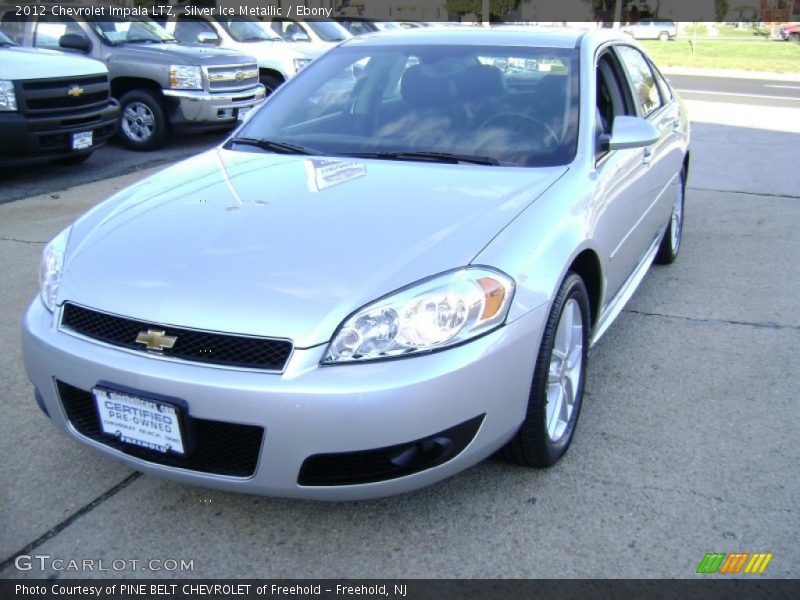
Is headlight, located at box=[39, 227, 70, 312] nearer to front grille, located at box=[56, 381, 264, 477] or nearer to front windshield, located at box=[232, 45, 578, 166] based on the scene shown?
front grille, located at box=[56, 381, 264, 477]

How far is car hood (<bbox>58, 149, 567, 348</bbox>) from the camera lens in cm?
237

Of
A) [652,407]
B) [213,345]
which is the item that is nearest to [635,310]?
[652,407]

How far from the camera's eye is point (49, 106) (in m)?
7.53

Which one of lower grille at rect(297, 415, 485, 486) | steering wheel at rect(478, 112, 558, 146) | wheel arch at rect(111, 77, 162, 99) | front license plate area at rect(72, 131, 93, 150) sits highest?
steering wheel at rect(478, 112, 558, 146)

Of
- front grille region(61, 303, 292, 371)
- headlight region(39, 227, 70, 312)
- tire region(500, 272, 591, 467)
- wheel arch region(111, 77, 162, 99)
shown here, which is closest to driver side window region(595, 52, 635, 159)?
tire region(500, 272, 591, 467)

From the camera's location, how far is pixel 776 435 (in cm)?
320

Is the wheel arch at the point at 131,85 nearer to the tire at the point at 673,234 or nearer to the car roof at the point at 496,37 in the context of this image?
the car roof at the point at 496,37

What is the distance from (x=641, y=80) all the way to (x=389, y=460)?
3.19 metres

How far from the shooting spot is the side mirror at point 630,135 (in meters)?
3.34

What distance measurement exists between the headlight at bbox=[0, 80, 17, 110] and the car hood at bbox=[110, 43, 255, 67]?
8.76 feet

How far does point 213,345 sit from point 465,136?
1645mm

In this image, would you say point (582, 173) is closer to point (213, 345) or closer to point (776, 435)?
point (776, 435)

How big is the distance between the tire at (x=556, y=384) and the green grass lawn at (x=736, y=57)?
21462 mm

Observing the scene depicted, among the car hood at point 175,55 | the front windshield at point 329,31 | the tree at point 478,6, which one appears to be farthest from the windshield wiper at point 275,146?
the tree at point 478,6
